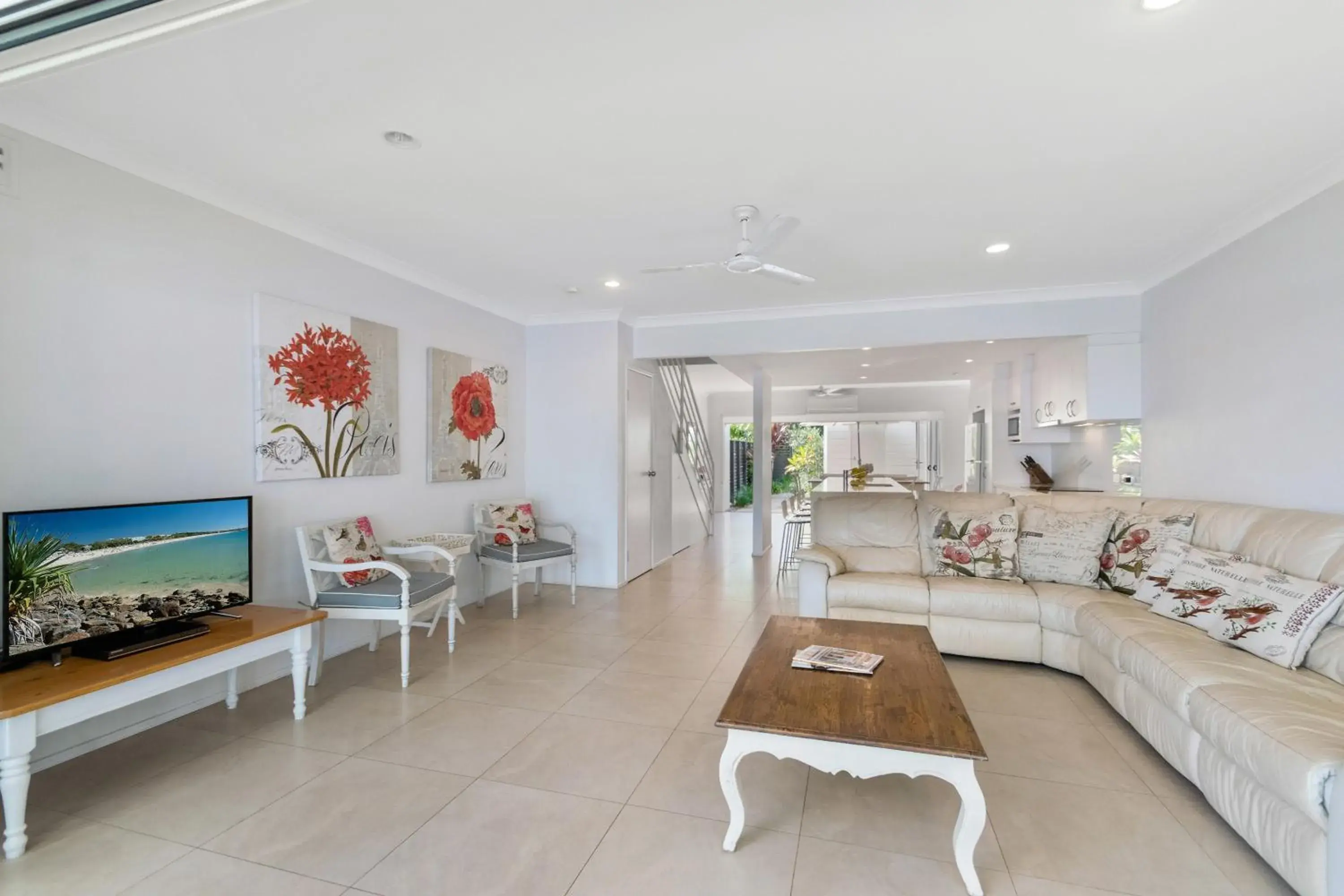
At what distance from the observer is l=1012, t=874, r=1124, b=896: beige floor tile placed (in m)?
1.72

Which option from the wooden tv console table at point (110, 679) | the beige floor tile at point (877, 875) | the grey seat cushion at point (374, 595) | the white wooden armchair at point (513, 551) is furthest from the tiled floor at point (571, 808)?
the white wooden armchair at point (513, 551)

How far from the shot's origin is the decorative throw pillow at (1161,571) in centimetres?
302

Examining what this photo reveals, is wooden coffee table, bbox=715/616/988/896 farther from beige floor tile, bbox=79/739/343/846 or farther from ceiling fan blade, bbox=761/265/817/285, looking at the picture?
ceiling fan blade, bbox=761/265/817/285

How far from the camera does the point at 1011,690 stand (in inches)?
126

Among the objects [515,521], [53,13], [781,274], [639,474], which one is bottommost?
[515,521]

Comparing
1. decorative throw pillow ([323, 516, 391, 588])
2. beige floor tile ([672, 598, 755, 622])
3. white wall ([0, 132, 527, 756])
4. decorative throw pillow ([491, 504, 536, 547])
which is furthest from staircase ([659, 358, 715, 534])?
white wall ([0, 132, 527, 756])

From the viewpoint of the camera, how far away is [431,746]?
102 inches

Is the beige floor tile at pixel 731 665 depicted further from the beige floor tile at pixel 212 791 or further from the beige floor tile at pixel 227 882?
the beige floor tile at pixel 227 882

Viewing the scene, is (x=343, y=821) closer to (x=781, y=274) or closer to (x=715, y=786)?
(x=715, y=786)

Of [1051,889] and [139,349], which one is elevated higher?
[139,349]

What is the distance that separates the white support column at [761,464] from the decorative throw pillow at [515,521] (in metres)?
3.08

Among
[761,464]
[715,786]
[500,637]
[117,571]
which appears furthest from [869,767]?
[761,464]

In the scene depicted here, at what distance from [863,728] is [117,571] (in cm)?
279

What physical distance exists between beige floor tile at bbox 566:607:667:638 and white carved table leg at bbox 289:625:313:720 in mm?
1733
